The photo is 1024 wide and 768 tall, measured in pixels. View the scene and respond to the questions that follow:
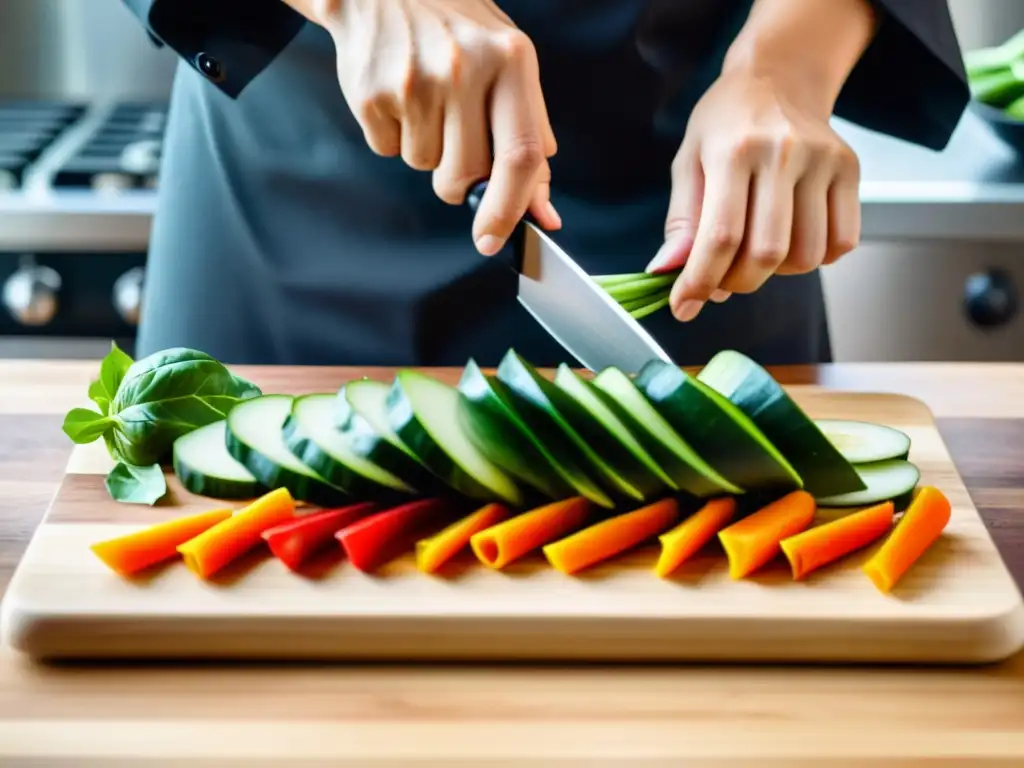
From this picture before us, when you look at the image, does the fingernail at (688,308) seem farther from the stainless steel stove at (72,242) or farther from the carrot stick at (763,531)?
the stainless steel stove at (72,242)

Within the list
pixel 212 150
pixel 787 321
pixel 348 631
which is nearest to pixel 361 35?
pixel 212 150

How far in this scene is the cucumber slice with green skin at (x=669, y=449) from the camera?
1.28 m

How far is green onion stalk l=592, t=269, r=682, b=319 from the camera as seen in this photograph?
158 cm

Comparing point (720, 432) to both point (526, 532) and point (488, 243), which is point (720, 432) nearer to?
point (526, 532)

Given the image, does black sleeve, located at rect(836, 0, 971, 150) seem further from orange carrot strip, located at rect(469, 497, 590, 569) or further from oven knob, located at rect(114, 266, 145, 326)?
oven knob, located at rect(114, 266, 145, 326)

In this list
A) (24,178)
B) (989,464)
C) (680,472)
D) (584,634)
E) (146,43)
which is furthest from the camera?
(146,43)

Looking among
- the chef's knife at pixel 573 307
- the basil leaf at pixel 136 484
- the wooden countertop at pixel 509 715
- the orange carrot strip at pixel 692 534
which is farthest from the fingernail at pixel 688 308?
the basil leaf at pixel 136 484

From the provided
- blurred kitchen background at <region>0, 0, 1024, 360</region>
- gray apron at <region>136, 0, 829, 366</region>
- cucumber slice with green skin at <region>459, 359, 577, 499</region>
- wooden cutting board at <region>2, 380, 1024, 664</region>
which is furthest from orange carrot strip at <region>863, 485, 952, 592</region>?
blurred kitchen background at <region>0, 0, 1024, 360</region>

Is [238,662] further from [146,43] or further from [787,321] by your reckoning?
[146,43]

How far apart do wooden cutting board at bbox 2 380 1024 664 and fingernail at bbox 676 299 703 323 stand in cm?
44

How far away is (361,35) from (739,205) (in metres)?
0.50

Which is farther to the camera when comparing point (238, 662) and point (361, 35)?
point (361, 35)

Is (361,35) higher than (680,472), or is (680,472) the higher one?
(361,35)

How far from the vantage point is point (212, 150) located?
1889 mm
